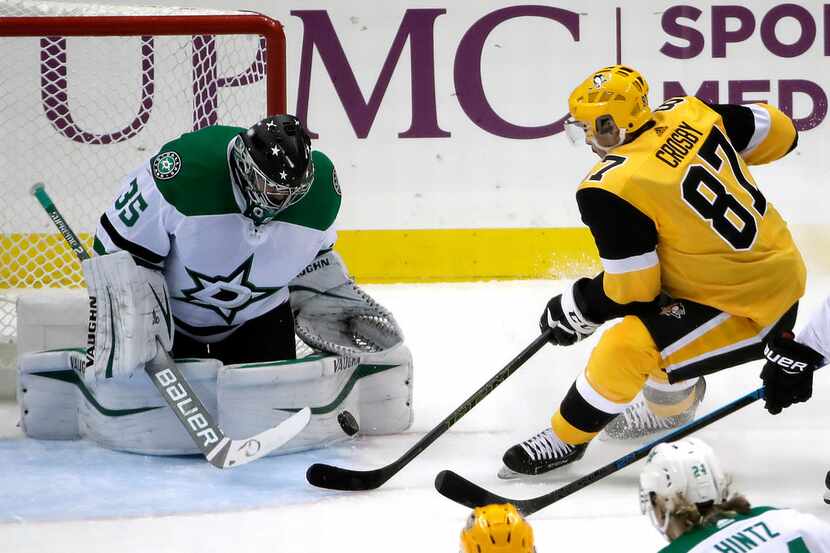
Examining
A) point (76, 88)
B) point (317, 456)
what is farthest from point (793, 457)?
point (76, 88)

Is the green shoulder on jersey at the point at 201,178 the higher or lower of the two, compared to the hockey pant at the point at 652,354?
higher

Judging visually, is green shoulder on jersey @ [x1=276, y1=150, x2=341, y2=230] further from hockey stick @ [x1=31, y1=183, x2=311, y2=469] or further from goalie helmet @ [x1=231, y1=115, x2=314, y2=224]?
hockey stick @ [x1=31, y1=183, x2=311, y2=469]

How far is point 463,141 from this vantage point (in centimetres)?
529

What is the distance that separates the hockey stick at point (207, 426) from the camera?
120 inches

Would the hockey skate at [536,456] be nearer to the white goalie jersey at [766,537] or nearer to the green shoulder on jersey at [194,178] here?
the green shoulder on jersey at [194,178]

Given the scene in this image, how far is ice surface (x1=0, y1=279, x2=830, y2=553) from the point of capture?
2662 mm

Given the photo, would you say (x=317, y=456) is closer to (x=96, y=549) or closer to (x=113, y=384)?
(x=113, y=384)

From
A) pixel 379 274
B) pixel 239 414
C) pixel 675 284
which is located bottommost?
pixel 379 274

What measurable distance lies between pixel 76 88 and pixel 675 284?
2.58m

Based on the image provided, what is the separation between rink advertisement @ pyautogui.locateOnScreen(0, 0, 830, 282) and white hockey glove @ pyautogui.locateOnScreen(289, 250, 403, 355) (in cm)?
173

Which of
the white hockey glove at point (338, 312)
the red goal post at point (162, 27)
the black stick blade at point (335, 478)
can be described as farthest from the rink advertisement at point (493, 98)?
the black stick blade at point (335, 478)

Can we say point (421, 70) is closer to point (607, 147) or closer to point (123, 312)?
point (607, 147)

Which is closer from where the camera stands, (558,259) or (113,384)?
(113,384)

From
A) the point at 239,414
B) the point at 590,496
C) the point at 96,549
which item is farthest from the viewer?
the point at 239,414
